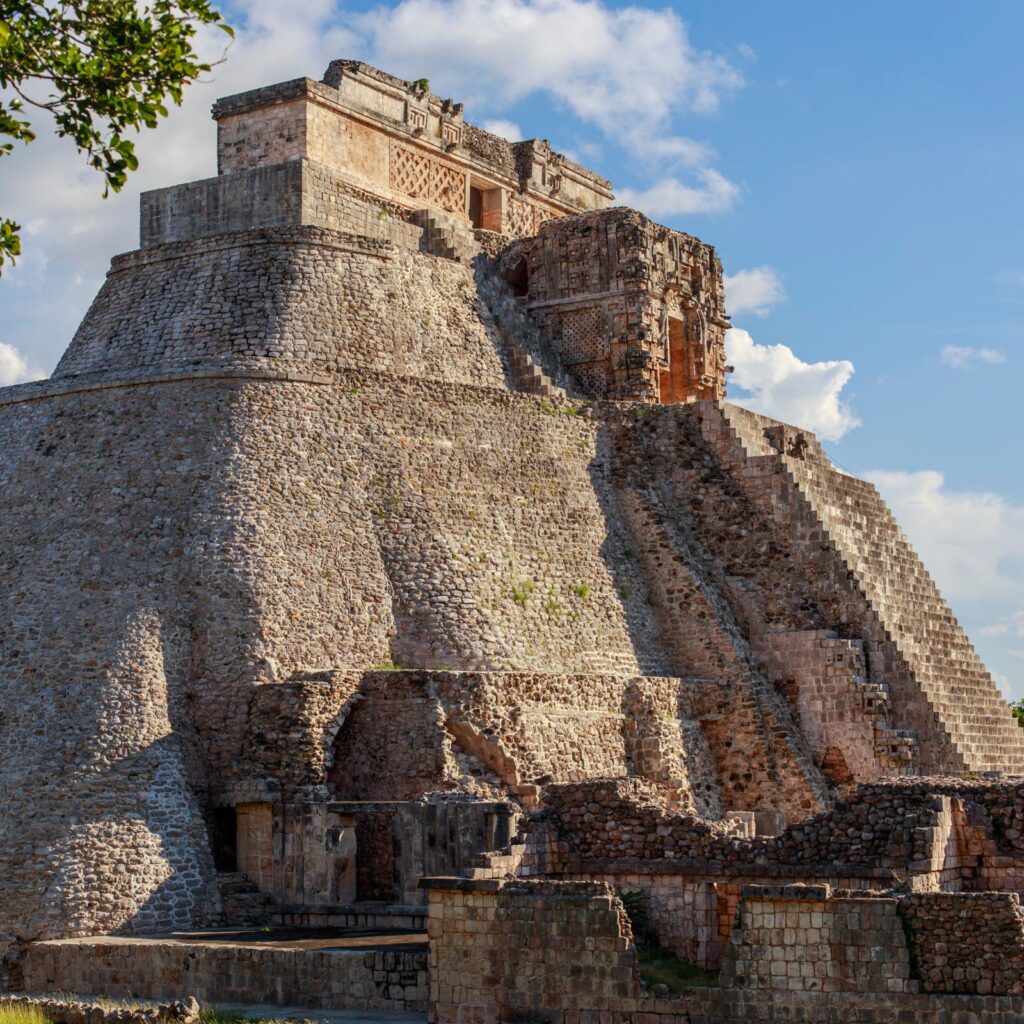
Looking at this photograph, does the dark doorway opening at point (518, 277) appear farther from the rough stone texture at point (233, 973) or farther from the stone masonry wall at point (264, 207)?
the rough stone texture at point (233, 973)

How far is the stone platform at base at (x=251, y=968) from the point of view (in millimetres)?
16250

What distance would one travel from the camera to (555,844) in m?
17.6

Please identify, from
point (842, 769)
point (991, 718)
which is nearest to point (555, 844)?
point (842, 769)

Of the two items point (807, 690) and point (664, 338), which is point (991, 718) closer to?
point (807, 690)

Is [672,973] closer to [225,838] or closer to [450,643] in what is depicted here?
[225,838]

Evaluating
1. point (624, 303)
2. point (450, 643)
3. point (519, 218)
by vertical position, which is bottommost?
point (450, 643)

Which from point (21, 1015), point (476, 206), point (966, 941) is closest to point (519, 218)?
point (476, 206)

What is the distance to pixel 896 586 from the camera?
2831cm

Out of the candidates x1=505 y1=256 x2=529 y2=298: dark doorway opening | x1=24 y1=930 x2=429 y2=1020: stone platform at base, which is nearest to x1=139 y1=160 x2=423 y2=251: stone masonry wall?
x1=505 y1=256 x2=529 y2=298: dark doorway opening

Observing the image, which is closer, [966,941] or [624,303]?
[966,941]

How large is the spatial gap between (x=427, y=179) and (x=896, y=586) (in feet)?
35.9

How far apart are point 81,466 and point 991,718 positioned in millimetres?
13471

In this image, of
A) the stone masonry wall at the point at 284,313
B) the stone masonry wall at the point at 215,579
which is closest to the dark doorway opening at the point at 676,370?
the stone masonry wall at the point at 284,313

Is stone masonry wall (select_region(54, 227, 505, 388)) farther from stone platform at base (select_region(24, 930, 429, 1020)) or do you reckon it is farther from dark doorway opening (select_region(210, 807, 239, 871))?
stone platform at base (select_region(24, 930, 429, 1020))
